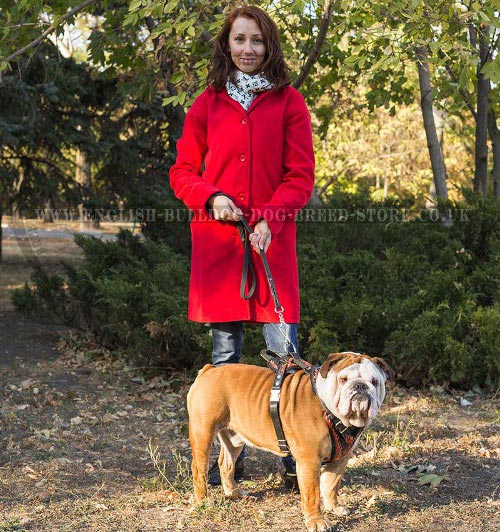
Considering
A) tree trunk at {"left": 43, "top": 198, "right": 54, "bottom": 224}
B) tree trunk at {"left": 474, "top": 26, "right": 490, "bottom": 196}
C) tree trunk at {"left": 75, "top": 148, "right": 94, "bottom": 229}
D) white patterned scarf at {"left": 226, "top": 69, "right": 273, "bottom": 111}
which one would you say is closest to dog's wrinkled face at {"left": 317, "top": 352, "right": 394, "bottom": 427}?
white patterned scarf at {"left": 226, "top": 69, "right": 273, "bottom": 111}

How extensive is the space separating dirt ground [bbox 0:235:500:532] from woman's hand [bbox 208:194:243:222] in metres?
1.36

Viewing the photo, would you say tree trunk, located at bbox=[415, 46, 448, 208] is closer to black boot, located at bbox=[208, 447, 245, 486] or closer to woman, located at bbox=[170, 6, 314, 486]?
woman, located at bbox=[170, 6, 314, 486]

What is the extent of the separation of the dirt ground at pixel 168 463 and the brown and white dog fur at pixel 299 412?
0.24 metres

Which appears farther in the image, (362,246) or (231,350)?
(362,246)

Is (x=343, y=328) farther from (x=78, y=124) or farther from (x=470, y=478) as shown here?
(x=78, y=124)

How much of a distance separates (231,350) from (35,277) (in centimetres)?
481

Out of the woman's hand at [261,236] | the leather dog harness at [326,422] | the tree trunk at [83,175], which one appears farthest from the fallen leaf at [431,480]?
the tree trunk at [83,175]

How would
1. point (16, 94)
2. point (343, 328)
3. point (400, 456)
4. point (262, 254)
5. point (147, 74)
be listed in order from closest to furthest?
1. point (262, 254)
2. point (400, 456)
3. point (343, 328)
4. point (147, 74)
5. point (16, 94)

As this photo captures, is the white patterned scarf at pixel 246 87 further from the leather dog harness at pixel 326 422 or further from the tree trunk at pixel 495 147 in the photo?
the tree trunk at pixel 495 147

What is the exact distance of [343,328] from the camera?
610 centimetres

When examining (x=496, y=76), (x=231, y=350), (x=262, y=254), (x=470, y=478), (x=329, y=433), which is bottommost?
(x=470, y=478)

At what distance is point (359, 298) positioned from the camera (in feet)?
21.3

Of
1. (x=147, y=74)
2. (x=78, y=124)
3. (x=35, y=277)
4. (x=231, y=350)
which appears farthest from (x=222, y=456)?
(x=78, y=124)

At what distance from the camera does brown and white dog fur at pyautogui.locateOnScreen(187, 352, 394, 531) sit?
298cm
